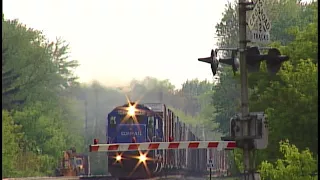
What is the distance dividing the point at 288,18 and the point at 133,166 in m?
30.1

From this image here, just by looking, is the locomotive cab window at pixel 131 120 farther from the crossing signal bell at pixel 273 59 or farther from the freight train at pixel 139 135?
the crossing signal bell at pixel 273 59

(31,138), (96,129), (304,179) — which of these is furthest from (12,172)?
(304,179)

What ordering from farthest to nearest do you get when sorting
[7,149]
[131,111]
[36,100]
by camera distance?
1. [36,100]
2. [7,149]
3. [131,111]

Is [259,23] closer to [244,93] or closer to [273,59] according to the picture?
[273,59]

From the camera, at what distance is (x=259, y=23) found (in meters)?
19.3

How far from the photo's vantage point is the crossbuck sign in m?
19.0

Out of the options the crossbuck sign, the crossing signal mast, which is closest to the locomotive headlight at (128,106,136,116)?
the crossbuck sign

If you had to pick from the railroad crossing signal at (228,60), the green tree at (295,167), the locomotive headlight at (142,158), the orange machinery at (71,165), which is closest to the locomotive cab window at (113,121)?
the locomotive headlight at (142,158)

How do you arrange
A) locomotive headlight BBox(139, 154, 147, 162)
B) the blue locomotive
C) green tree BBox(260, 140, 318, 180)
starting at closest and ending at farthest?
green tree BBox(260, 140, 318, 180) → the blue locomotive → locomotive headlight BBox(139, 154, 147, 162)

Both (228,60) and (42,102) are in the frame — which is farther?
(42,102)

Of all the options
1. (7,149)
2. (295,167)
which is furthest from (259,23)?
(7,149)

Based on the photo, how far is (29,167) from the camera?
74.8 metres

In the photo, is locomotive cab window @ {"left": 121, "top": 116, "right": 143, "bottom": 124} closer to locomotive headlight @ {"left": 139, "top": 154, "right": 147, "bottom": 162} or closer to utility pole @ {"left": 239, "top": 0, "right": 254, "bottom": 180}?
locomotive headlight @ {"left": 139, "top": 154, "right": 147, "bottom": 162}

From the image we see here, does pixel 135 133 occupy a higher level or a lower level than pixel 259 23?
lower
